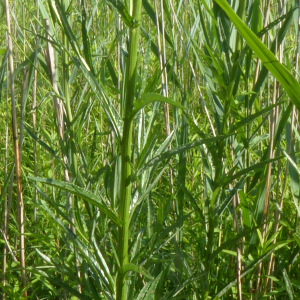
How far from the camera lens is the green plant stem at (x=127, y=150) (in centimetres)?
64

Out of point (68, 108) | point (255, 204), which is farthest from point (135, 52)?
point (255, 204)

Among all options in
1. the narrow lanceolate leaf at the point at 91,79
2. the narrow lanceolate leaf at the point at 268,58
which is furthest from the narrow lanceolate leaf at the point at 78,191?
the narrow lanceolate leaf at the point at 268,58

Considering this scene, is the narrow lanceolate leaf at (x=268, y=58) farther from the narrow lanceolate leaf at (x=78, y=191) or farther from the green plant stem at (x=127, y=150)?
the narrow lanceolate leaf at (x=78, y=191)

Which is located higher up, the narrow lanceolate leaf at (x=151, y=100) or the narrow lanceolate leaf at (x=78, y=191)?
the narrow lanceolate leaf at (x=151, y=100)

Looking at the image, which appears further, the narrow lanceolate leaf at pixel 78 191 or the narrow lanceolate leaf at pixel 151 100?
the narrow lanceolate leaf at pixel 78 191

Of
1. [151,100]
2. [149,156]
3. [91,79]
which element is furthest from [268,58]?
[149,156]

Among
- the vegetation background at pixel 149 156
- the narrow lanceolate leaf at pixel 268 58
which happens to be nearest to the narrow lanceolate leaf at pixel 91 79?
the vegetation background at pixel 149 156

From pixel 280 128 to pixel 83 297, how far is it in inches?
23.3

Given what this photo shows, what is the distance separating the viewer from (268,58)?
0.44 meters

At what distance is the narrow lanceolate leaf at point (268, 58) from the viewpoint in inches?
16.8

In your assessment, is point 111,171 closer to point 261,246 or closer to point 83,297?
point 83,297

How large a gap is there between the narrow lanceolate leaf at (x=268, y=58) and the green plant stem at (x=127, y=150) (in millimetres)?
219

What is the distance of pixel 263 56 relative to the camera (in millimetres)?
437

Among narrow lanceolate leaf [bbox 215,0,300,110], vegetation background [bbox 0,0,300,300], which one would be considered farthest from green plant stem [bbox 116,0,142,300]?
narrow lanceolate leaf [bbox 215,0,300,110]
